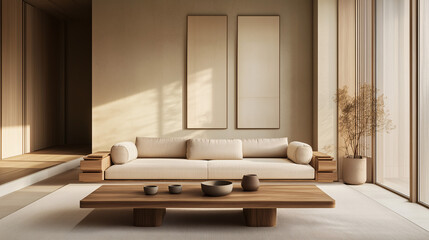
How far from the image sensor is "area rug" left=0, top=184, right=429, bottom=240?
119 inches

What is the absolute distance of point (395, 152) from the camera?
487cm

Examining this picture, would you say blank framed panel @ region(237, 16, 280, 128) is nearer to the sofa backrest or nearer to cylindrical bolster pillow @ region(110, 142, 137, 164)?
the sofa backrest

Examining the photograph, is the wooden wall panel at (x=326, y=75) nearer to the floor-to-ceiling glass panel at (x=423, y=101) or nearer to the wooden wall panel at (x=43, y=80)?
the floor-to-ceiling glass panel at (x=423, y=101)

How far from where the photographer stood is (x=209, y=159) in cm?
542

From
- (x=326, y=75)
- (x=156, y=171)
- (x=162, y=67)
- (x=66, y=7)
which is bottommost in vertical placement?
(x=156, y=171)

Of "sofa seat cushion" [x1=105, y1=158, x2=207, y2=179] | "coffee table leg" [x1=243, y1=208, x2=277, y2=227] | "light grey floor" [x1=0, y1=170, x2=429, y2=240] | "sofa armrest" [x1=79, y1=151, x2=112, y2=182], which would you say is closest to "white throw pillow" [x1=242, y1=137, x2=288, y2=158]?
"sofa seat cushion" [x1=105, y1=158, x2=207, y2=179]

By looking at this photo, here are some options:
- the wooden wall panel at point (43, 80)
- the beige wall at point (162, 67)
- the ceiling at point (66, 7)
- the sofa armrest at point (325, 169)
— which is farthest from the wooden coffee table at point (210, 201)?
the ceiling at point (66, 7)

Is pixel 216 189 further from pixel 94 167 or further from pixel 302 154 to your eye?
pixel 94 167

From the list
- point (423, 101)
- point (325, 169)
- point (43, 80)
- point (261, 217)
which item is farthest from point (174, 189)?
point (43, 80)

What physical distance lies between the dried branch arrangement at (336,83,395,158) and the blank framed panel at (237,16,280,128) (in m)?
1.15

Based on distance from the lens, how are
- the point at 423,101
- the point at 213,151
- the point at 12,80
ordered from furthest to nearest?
the point at 12,80, the point at 213,151, the point at 423,101

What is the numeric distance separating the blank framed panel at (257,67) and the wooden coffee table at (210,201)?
3.04 m

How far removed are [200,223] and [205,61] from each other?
3.71 meters

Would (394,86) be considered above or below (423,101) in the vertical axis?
above
